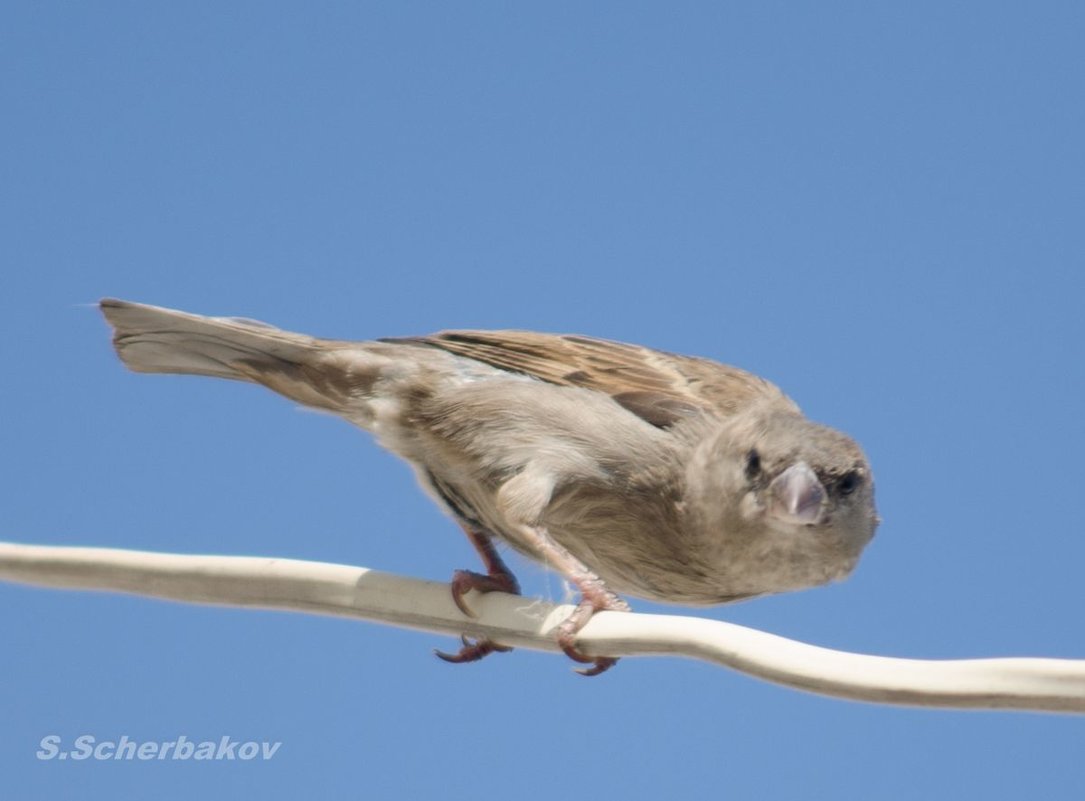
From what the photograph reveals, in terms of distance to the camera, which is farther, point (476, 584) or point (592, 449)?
point (592, 449)

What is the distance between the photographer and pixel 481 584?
12.2 feet

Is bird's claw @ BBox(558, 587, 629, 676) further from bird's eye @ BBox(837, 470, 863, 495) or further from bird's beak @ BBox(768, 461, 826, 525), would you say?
bird's eye @ BBox(837, 470, 863, 495)

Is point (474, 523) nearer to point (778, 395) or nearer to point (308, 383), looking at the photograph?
point (308, 383)

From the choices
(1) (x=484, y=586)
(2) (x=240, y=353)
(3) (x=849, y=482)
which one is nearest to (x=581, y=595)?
(1) (x=484, y=586)

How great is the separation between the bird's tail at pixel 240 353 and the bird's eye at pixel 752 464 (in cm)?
117

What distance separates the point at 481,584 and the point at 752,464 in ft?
2.61

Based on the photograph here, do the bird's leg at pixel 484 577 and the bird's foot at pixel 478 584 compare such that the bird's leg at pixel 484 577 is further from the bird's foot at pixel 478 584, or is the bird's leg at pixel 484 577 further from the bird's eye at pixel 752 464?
the bird's eye at pixel 752 464

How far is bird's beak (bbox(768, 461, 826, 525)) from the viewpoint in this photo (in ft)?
12.8

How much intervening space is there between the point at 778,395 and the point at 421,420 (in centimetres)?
111

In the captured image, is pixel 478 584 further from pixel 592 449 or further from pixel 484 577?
pixel 592 449

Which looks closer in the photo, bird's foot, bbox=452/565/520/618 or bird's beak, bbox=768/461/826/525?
bird's foot, bbox=452/565/520/618

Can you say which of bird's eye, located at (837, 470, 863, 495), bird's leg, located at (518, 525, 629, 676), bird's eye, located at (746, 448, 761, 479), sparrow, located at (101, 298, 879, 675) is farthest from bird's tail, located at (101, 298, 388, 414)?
bird's eye, located at (837, 470, 863, 495)

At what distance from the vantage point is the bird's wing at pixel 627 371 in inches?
169

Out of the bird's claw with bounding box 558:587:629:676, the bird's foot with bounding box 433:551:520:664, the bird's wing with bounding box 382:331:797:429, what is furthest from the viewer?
the bird's wing with bounding box 382:331:797:429
